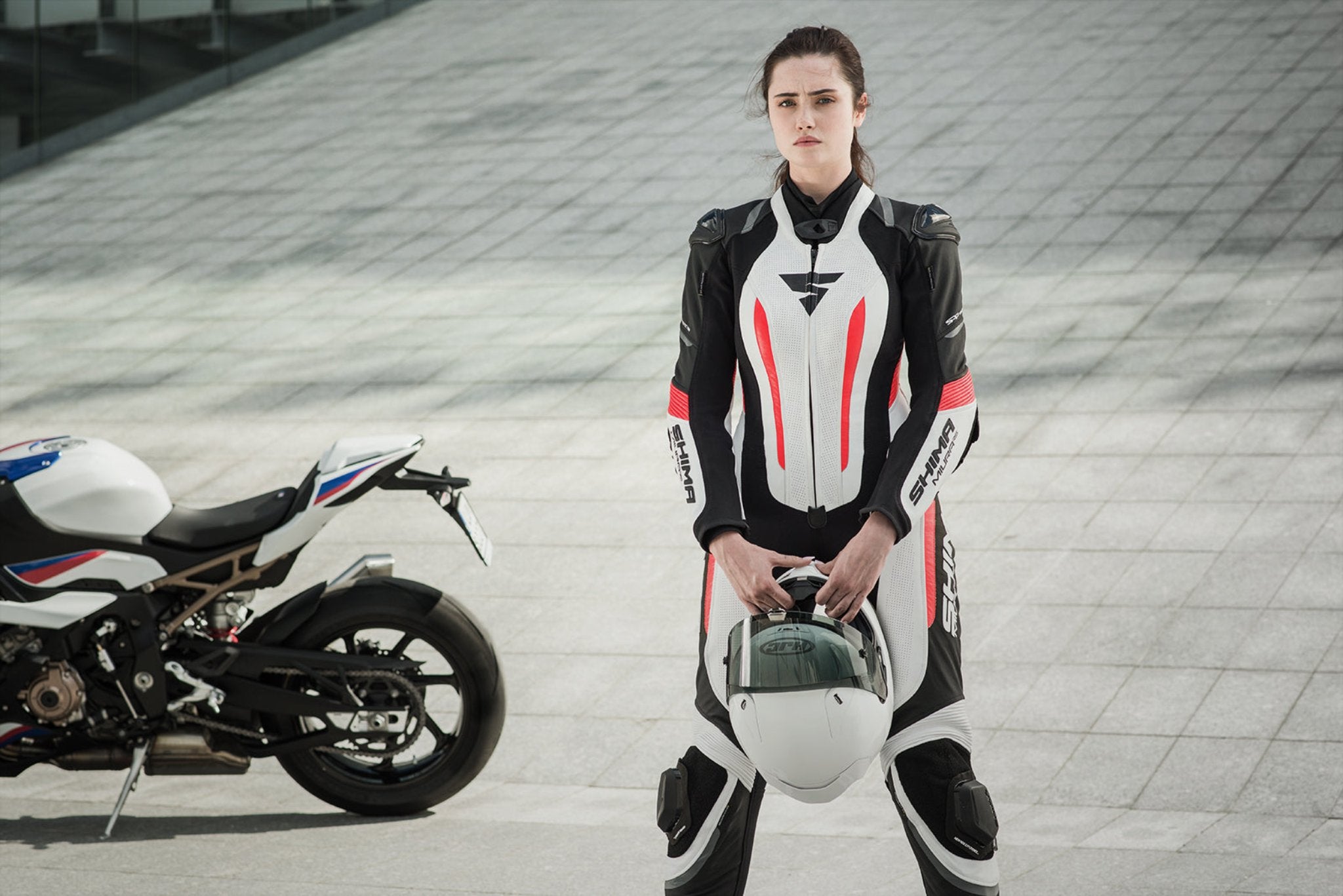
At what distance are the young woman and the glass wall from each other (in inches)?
650

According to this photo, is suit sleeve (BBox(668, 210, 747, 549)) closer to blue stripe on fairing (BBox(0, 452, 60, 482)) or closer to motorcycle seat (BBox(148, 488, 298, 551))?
motorcycle seat (BBox(148, 488, 298, 551))

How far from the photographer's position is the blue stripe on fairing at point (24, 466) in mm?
4750

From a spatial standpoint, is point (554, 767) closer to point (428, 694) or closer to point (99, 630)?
point (428, 694)

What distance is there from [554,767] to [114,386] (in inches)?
227

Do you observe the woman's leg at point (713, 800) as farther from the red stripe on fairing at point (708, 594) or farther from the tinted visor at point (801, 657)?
the tinted visor at point (801, 657)

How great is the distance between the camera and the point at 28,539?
4711 mm

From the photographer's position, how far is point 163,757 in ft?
15.8

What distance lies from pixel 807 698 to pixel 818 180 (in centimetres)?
99

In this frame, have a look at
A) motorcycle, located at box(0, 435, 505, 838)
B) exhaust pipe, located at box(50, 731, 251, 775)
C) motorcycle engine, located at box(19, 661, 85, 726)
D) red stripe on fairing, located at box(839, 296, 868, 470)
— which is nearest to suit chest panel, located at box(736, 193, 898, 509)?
red stripe on fairing, located at box(839, 296, 868, 470)

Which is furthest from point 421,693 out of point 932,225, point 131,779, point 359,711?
point 932,225

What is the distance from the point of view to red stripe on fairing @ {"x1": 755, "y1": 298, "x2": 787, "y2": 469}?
9.78 feet

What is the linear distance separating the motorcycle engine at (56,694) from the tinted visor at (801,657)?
105 inches

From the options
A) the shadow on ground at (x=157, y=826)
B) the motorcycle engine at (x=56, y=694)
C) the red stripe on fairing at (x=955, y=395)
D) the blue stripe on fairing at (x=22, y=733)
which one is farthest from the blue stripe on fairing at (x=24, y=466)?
the red stripe on fairing at (x=955, y=395)

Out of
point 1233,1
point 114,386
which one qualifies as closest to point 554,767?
point 114,386
